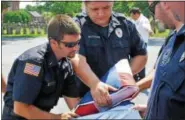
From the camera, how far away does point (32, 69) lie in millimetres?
2020

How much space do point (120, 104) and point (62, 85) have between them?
0.51 m

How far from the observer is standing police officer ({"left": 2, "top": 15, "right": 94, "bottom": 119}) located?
2.05m

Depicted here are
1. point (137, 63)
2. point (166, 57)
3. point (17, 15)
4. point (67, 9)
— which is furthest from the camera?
point (17, 15)

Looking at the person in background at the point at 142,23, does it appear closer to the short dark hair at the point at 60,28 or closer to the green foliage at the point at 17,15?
the green foliage at the point at 17,15

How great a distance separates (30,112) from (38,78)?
0.19 meters

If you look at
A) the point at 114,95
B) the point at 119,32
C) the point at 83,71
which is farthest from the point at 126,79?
the point at 119,32

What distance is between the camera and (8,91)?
2.25 meters

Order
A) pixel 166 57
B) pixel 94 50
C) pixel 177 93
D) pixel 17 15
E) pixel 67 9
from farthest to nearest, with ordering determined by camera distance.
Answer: pixel 17 15 → pixel 67 9 → pixel 94 50 → pixel 166 57 → pixel 177 93

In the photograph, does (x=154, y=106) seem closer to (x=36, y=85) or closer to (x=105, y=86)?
(x=105, y=86)

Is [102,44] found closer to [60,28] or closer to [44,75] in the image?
[60,28]

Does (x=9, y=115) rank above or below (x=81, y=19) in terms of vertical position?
below

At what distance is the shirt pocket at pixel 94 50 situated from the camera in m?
2.55

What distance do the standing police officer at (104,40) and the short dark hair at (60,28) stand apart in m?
0.32

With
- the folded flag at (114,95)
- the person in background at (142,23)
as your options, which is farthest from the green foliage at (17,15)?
the folded flag at (114,95)
